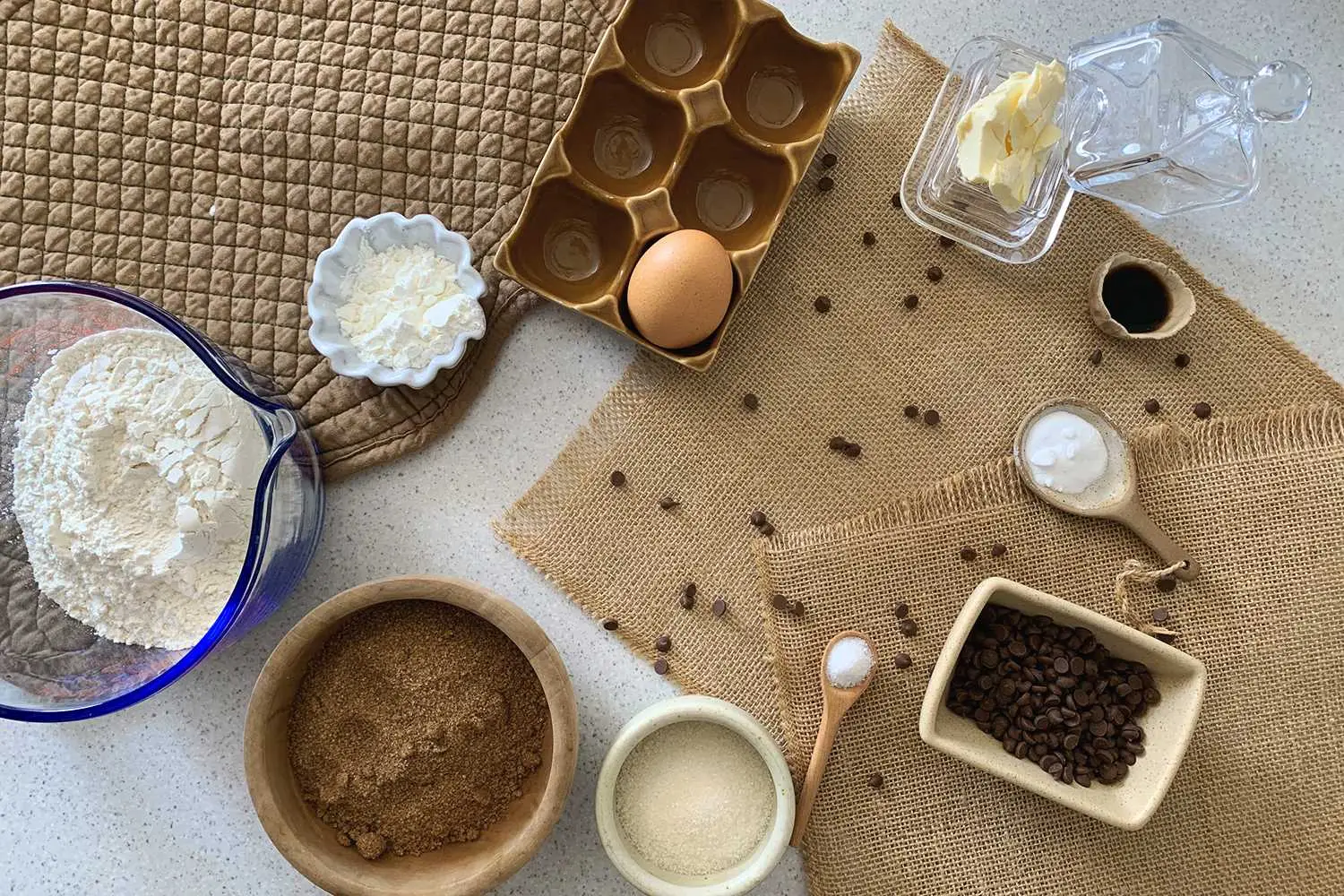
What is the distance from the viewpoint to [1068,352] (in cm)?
113

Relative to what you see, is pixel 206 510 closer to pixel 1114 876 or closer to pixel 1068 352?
pixel 1068 352

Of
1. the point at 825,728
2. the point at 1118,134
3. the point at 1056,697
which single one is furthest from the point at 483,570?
the point at 1118,134

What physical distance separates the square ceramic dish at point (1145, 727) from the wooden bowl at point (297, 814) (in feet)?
1.29

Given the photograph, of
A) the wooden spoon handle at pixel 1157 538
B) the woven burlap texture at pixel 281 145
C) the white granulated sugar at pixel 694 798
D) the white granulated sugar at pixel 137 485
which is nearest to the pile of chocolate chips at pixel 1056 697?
the wooden spoon handle at pixel 1157 538

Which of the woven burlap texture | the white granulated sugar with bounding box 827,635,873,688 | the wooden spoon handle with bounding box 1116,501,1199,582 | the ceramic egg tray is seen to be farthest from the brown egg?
the wooden spoon handle with bounding box 1116,501,1199,582

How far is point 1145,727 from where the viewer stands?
1038 mm

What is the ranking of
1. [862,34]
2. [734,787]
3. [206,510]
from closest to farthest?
[206,510]
[734,787]
[862,34]

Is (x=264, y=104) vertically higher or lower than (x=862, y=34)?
lower

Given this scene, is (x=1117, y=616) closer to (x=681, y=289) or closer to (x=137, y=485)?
(x=681, y=289)

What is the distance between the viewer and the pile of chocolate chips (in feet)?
3.36

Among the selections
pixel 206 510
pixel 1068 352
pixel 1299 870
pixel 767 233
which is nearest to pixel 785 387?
pixel 767 233

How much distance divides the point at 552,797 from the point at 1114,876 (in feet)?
2.23

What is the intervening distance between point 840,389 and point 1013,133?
13.5 inches

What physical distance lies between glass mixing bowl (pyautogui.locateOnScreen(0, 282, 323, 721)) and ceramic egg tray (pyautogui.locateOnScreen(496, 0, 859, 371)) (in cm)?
33
